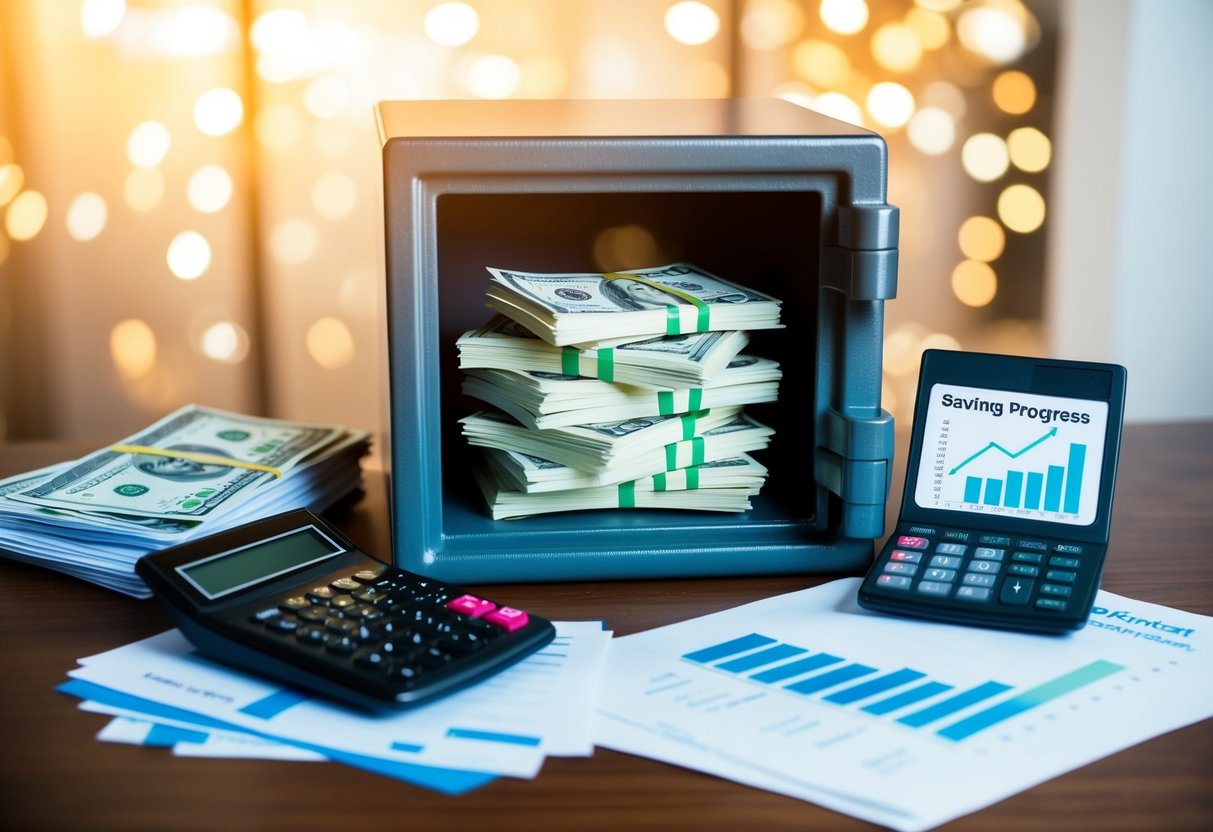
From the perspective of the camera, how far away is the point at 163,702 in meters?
0.64

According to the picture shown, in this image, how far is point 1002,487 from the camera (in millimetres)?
813

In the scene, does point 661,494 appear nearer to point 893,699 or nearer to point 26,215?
point 893,699

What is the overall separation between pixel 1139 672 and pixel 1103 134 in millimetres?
1676

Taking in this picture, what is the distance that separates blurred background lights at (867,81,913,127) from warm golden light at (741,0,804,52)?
0.55 ft

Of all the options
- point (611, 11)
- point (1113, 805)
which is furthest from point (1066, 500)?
point (611, 11)

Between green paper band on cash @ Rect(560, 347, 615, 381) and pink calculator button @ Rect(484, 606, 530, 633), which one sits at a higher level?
green paper band on cash @ Rect(560, 347, 615, 381)

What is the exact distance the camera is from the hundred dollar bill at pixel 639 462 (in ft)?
2.82

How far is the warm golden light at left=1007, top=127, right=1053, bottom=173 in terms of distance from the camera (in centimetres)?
213

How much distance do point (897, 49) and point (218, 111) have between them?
1.11 metres

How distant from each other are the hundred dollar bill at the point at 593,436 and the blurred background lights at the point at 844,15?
52.2 inches

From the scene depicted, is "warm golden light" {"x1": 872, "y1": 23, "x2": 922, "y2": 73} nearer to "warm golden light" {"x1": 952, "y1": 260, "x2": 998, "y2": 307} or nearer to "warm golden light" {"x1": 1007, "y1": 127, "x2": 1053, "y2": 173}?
"warm golden light" {"x1": 1007, "y1": 127, "x2": 1053, "y2": 173}

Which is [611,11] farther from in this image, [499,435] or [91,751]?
[91,751]

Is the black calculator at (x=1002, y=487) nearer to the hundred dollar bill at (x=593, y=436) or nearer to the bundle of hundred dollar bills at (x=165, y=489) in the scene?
the hundred dollar bill at (x=593, y=436)

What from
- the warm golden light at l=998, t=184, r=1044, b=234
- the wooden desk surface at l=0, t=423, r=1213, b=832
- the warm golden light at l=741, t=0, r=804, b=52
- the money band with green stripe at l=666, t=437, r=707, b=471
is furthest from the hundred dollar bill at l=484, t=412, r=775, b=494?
the warm golden light at l=998, t=184, r=1044, b=234
